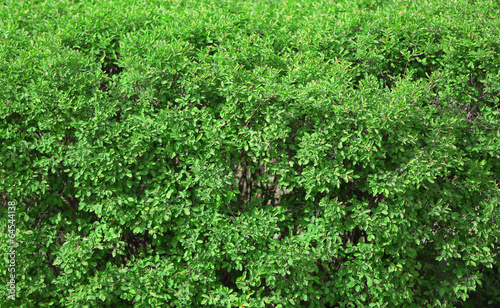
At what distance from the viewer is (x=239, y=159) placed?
395 cm

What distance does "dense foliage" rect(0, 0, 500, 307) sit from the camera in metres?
3.77

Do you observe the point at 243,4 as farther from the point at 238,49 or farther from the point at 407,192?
the point at 407,192

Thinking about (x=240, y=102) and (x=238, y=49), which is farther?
(x=238, y=49)

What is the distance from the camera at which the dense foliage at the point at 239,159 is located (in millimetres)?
3768

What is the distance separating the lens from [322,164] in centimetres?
378

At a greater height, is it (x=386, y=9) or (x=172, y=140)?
(x=386, y=9)

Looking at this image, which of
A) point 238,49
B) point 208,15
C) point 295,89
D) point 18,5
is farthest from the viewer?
point 18,5

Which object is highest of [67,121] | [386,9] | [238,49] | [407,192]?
[386,9]

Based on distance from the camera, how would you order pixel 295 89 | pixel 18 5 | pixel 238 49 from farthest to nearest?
1. pixel 18 5
2. pixel 238 49
3. pixel 295 89

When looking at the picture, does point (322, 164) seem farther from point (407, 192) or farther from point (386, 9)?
point (386, 9)

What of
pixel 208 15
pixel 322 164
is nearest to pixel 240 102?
pixel 322 164

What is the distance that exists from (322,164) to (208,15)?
1800 millimetres

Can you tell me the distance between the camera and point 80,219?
401cm

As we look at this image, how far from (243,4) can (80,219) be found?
8.42 feet
